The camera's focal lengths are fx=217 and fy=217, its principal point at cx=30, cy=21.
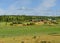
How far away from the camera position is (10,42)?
25969 millimetres

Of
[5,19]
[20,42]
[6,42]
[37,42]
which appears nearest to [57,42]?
[37,42]

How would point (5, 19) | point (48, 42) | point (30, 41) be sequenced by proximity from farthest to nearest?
point (5, 19) < point (30, 41) < point (48, 42)

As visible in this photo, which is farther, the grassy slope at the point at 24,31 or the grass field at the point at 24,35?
the grassy slope at the point at 24,31

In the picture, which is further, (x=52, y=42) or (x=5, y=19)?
(x=5, y=19)

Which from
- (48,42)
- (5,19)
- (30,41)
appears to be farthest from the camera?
(5,19)

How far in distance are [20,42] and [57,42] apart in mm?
4312

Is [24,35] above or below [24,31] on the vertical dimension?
above

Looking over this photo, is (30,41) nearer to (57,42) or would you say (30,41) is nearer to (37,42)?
(37,42)

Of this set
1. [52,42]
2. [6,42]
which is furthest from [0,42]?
[52,42]

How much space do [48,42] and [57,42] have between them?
3.77 feet

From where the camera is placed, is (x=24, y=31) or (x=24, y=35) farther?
(x=24, y=31)

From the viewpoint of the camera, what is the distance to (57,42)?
25.0 m

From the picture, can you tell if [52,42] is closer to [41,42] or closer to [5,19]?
[41,42]

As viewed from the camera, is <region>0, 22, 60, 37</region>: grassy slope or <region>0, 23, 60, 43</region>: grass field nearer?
<region>0, 23, 60, 43</region>: grass field
